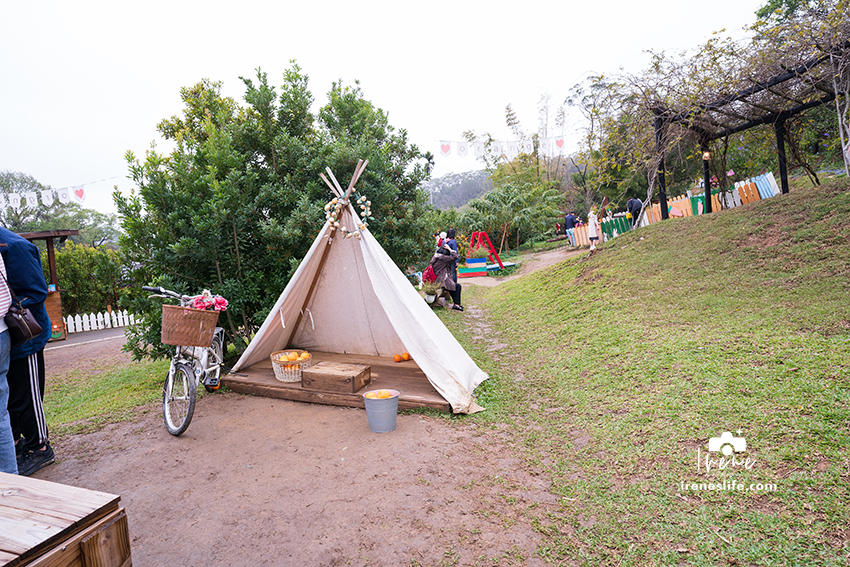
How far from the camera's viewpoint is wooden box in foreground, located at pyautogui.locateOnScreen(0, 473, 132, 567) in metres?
0.95

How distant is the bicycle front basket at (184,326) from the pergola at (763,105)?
792 centimetres

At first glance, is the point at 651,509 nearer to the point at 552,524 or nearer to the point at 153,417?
the point at 552,524

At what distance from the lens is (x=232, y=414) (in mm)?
4270

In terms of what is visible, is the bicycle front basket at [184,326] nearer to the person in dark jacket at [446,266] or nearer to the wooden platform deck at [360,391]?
the wooden platform deck at [360,391]

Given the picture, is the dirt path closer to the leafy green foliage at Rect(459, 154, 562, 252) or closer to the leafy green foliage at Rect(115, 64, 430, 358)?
the leafy green foliage at Rect(115, 64, 430, 358)

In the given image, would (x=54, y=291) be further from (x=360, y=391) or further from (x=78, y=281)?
(x=360, y=391)

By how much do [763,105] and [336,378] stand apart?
9451 mm

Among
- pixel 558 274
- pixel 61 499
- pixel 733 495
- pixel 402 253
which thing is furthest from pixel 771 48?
pixel 61 499

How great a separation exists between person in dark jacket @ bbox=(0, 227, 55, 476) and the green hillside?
363cm

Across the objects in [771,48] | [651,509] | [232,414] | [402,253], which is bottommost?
[651,509]

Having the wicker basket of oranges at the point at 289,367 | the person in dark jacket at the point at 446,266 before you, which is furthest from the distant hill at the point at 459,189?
the wicker basket of oranges at the point at 289,367

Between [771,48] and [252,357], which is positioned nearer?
[252,357]

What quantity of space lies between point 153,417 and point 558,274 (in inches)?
326

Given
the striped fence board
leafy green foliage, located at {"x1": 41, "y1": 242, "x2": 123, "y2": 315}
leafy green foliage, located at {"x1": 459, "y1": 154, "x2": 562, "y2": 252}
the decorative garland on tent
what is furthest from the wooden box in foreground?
leafy green foliage, located at {"x1": 459, "y1": 154, "x2": 562, "y2": 252}
